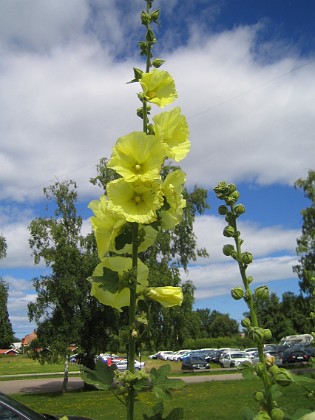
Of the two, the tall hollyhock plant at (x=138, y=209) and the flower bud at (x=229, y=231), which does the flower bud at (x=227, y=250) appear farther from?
the tall hollyhock plant at (x=138, y=209)

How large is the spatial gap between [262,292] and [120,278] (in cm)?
49

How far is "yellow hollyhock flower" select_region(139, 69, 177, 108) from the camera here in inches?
64.6

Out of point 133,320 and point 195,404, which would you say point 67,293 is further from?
point 133,320

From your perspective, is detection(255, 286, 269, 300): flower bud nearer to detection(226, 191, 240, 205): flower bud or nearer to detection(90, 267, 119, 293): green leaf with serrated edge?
detection(226, 191, 240, 205): flower bud

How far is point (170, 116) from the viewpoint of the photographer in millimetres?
1583

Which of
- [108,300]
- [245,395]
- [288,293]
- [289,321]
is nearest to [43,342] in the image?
[245,395]

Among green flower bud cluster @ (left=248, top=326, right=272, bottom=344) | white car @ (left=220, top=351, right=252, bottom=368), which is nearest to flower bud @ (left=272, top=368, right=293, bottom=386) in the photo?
green flower bud cluster @ (left=248, top=326, right=272, bottom=344)

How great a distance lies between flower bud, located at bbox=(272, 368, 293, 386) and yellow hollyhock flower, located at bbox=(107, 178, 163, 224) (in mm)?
613

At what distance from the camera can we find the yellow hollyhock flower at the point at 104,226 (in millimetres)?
1512

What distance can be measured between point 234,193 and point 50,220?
20244 mm

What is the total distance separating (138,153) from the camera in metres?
1.47

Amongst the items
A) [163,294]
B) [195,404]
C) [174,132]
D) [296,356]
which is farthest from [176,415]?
[296,356]

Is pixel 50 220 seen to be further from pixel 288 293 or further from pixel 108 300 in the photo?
pixel 108 300

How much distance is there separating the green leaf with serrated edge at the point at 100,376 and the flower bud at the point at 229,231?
62 cm
